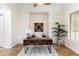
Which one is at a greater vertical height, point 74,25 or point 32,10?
point 32,10

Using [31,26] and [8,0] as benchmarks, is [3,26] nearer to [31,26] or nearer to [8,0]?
[31,26]

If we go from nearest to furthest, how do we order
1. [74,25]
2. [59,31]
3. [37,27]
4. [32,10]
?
[74,25] → [59,31] → [32,10] → [37,27]

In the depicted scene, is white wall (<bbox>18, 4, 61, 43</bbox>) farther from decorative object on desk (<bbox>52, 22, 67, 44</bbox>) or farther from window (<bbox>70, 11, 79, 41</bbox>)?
window (<bbox>70, 11, 79, 41</bbox>)

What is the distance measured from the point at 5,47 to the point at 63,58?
4.81 meters

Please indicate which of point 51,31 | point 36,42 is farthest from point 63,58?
point 51,31

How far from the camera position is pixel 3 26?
5.88 metres

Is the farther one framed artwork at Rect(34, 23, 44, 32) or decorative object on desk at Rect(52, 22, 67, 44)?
framed artwork at Rect(34, 23, 44, 32)

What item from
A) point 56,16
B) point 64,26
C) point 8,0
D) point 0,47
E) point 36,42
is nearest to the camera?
point 8,0

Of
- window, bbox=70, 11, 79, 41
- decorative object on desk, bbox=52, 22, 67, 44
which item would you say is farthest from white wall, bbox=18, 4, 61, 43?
window, bbox=70, 11, 79, 41

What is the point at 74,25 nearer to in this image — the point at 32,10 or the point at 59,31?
the point at 59,31

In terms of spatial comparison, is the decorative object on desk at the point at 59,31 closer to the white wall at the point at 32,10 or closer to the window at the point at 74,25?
the white wall at the point at 32,10

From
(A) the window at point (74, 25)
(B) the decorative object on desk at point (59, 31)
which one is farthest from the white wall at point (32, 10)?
(A) the window at point (74, 25)

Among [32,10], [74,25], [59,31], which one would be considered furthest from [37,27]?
[74,25]

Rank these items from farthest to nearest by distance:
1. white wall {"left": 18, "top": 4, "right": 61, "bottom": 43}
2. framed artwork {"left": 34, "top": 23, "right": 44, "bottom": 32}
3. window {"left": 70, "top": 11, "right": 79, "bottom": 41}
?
framed artwork {"left": 34, "top": 23, "right": 44, "bottom": 32} < white wall {"left": 18, "top": 4, "right": 61, "bottom": 43} < window {"left": 70, "top": 11, "right": 79, "bottom": 41}
